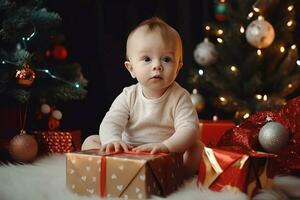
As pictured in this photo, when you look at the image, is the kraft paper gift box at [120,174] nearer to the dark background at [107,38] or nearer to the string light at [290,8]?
the dark background at [107,38]

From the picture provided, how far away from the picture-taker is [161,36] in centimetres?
128

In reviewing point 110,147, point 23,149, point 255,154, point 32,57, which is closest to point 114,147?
point 110,147

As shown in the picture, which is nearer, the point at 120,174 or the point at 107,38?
the point at 120,174

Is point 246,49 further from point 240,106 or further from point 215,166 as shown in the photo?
point 215,166

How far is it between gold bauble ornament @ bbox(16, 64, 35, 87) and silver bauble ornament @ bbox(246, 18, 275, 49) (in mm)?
973

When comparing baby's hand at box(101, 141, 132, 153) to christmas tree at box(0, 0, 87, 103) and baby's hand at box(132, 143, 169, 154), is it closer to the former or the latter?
baby's hand at box(132, 143, 169, 154)

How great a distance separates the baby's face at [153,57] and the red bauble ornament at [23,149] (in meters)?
0.52

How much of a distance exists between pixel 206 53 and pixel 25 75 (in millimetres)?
921

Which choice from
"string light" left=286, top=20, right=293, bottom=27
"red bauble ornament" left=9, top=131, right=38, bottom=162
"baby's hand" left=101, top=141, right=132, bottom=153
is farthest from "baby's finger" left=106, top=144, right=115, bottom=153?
"string light" left=286, top=20, right=293, bottom=27

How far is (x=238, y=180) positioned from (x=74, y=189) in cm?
42

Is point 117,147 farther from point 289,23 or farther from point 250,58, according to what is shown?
point 289,23

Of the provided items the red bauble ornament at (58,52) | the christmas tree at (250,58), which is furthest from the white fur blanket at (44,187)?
the christmas tree at (250,58)

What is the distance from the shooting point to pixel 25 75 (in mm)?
1564

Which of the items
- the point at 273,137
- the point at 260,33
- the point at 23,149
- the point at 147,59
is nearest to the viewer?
the point at 147,59
